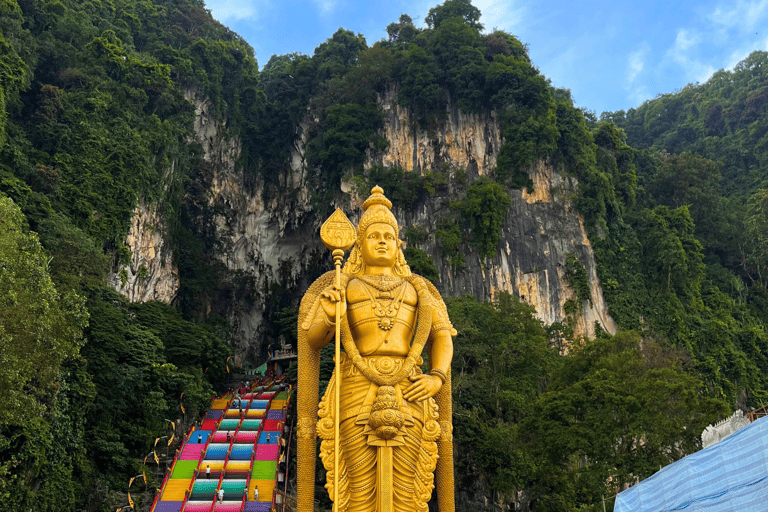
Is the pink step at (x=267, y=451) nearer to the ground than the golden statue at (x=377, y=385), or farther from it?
farther from it

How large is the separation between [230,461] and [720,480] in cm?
1053

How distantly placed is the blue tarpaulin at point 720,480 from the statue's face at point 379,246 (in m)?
3.16

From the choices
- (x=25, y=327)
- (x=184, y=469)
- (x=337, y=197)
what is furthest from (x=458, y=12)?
(x=25, y=327)

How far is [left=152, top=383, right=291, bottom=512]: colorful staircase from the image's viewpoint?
40.5ft

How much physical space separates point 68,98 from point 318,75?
11.6m

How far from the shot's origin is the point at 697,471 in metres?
6.03

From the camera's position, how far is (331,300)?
215 inches

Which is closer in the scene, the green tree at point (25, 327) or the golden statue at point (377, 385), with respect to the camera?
the golden statue at point (377, 385)

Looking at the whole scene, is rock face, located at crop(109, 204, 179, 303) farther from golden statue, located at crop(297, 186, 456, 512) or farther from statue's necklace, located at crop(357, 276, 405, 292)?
statue's necklace, located at crop(357, 276, 405, 292)

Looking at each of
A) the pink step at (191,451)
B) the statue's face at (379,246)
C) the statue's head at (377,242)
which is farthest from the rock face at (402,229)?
the statue's face at (379,246)

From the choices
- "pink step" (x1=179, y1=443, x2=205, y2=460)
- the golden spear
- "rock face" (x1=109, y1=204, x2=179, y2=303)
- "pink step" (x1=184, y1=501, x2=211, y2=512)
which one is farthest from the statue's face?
"rock face" (x1=109, y1=204, x2=179, y2=303)

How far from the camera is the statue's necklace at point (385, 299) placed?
5524 mm

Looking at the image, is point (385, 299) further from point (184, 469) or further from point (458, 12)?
point (458, 12)

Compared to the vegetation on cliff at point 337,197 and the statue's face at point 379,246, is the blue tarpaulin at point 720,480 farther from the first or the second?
the vegetation on cliff at point 337,197
